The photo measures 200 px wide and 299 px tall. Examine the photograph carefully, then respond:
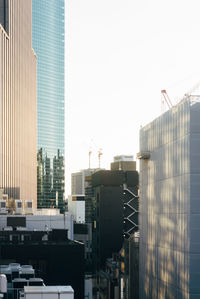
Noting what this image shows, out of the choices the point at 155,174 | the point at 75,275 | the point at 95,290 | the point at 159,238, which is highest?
the point at 155,174

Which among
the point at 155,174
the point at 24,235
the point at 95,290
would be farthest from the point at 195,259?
the point at 95,290

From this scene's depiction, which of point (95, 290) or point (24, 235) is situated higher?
point (24, 235)

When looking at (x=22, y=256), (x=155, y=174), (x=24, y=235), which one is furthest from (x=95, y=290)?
(x=155, y=174)

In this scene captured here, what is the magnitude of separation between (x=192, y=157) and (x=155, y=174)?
15.7 metres

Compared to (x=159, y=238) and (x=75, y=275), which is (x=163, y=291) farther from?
(x=75, y=275)

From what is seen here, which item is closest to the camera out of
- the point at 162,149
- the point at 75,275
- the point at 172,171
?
the point at 172,171

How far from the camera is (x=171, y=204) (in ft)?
232

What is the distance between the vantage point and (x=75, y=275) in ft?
298

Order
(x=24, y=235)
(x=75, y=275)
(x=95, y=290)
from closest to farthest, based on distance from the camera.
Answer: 1. (x=75, y=275)
2. (x=24, y=235)
3. (x=95, y=290)

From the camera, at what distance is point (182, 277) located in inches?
2616

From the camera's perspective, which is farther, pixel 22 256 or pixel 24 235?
pixel 24 235

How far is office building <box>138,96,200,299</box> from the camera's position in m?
63.9

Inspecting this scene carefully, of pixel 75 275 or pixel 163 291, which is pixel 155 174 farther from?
pixel 75 275

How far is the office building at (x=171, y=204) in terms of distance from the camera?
63.9 m
